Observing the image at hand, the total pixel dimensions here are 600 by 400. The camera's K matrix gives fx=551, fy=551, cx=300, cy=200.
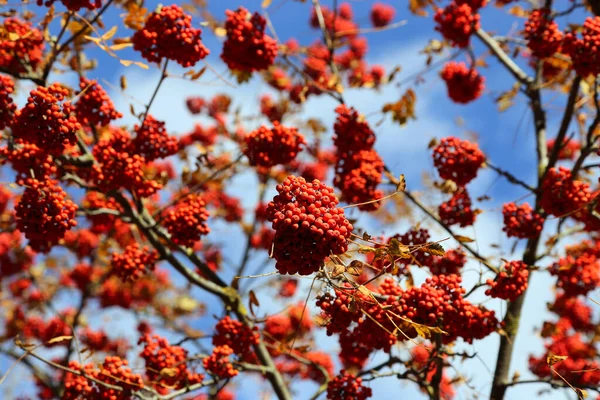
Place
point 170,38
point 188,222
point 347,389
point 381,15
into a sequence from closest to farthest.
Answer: point 347,389 → point 170,38 → point 188,222 → point 381,15

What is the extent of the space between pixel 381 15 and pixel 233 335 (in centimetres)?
1006

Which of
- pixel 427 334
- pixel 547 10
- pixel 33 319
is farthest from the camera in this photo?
pixel 33 319

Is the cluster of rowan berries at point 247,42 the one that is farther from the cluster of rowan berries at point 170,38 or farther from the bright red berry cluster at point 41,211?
the bright red berry cluster at point 41,211

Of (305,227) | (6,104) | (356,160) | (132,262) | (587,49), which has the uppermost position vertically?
(587,49)

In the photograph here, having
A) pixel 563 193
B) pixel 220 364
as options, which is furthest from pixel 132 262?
pixel 563 193

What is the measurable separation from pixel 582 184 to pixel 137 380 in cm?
384

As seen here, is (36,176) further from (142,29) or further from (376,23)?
(376,23)

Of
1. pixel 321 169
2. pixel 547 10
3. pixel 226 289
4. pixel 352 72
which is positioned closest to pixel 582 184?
pixel 547 10

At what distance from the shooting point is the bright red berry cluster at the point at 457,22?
5.75 metres

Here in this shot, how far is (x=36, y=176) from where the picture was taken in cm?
417

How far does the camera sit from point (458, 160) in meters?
4.98

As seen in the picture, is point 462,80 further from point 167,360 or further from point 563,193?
point 167,360

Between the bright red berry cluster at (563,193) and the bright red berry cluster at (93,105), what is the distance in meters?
3.67

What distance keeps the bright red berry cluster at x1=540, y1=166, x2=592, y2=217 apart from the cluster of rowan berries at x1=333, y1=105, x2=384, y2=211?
56.9 inches
